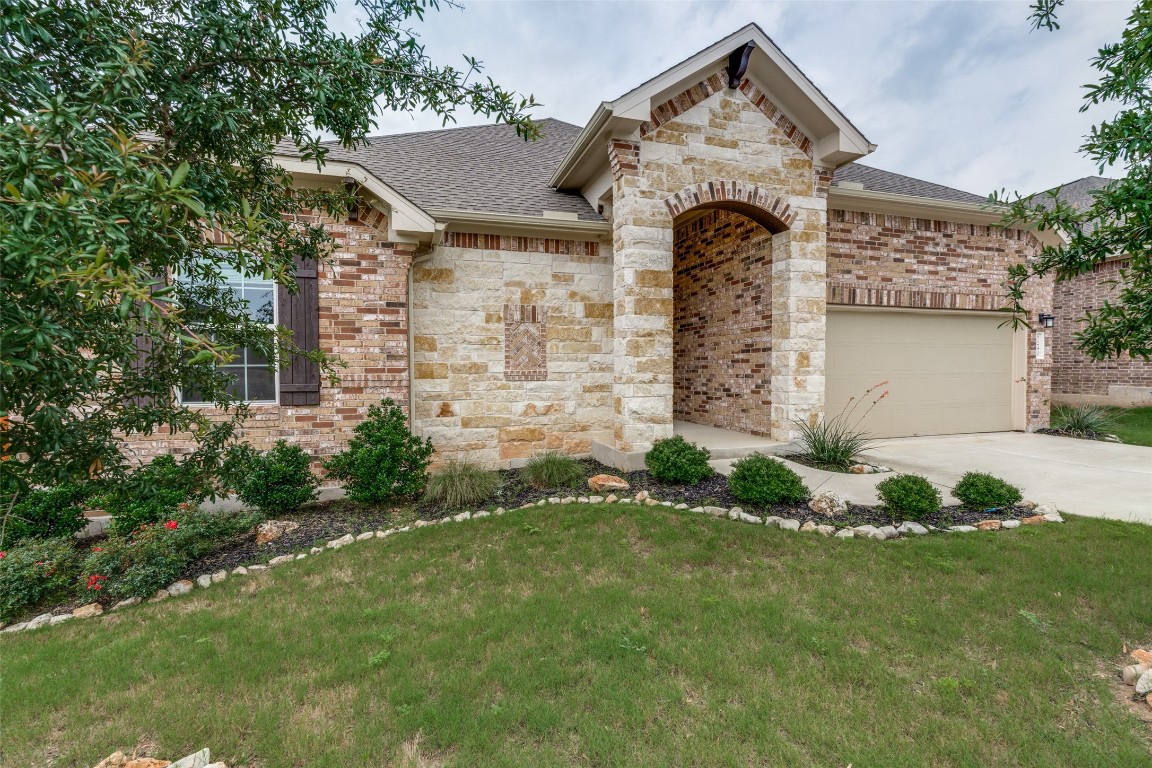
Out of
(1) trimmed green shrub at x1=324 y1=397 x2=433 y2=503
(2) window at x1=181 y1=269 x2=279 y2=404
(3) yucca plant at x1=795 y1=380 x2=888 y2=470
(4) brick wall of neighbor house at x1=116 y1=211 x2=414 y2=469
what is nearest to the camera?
(1) trimmed green shrub at x1=324 y1=397 x2=433 y2=503

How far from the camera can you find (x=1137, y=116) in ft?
8.21

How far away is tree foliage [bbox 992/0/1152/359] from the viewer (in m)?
2.45

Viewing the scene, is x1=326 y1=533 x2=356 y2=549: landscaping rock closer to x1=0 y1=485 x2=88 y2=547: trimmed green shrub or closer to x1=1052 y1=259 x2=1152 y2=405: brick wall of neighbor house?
x1=0 y1=485 x2=88 y2=547: trimmed green shrub

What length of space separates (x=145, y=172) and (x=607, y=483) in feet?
17.0

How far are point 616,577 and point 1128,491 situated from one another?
6.35 m

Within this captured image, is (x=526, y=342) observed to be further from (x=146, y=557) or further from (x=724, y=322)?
(x=146, y=557)

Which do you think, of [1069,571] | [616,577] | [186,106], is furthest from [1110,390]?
[186,106]

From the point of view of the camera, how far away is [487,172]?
9.05m

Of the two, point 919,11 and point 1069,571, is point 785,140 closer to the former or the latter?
point 919,11

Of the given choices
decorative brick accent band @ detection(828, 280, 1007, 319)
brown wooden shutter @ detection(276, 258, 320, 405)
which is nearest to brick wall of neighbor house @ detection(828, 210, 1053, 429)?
decorative brick accent band @ detection(828, 280, 1007, 319)

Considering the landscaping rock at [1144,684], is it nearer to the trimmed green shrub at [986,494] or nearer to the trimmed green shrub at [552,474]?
the trimmed green shrub at [986,494]

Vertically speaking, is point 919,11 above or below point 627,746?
above

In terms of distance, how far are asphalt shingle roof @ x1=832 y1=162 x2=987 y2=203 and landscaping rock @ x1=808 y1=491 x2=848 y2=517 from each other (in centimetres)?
608

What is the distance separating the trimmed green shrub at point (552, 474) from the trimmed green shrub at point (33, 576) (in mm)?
4453
